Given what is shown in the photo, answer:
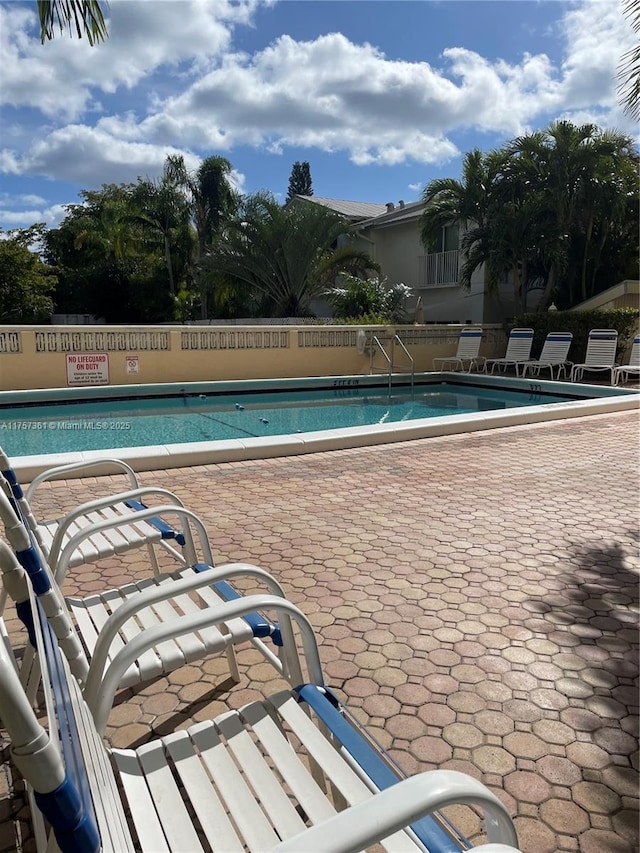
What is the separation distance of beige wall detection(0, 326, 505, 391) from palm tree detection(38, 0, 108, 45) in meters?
7.68

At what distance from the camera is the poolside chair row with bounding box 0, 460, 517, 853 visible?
852 millimetres

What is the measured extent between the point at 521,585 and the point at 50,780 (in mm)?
3185

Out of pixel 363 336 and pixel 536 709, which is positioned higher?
pixel 363 336

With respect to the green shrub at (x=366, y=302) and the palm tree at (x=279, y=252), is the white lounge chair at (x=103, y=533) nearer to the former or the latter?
the green shrub at (x=366, y=302)

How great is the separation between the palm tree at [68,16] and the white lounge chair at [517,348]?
12.6 metres

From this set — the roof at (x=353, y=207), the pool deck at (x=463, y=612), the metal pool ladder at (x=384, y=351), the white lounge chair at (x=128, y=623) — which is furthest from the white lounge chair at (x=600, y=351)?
the roof at (x=353, y=207)

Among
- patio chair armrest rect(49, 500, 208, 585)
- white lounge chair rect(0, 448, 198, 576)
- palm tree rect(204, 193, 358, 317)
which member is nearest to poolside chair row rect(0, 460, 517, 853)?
patio chair armrest rect(49, 500, 208, 585)

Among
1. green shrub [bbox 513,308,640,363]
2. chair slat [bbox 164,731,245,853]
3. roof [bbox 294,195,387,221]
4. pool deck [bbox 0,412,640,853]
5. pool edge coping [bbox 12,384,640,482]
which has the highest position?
roof [bbox 294,195,387,221]

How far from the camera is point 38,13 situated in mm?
4781

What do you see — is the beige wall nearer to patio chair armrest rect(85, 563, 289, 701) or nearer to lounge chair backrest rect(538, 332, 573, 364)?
lounge chair backrest rect(538, 332, 573, 364)

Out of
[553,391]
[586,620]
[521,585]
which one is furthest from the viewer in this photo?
[553,391]

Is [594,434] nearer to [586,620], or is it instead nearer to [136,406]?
[586,620]

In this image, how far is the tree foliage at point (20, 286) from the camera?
2305 cm

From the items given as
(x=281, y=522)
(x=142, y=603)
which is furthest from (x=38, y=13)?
(x=142, y=603)
